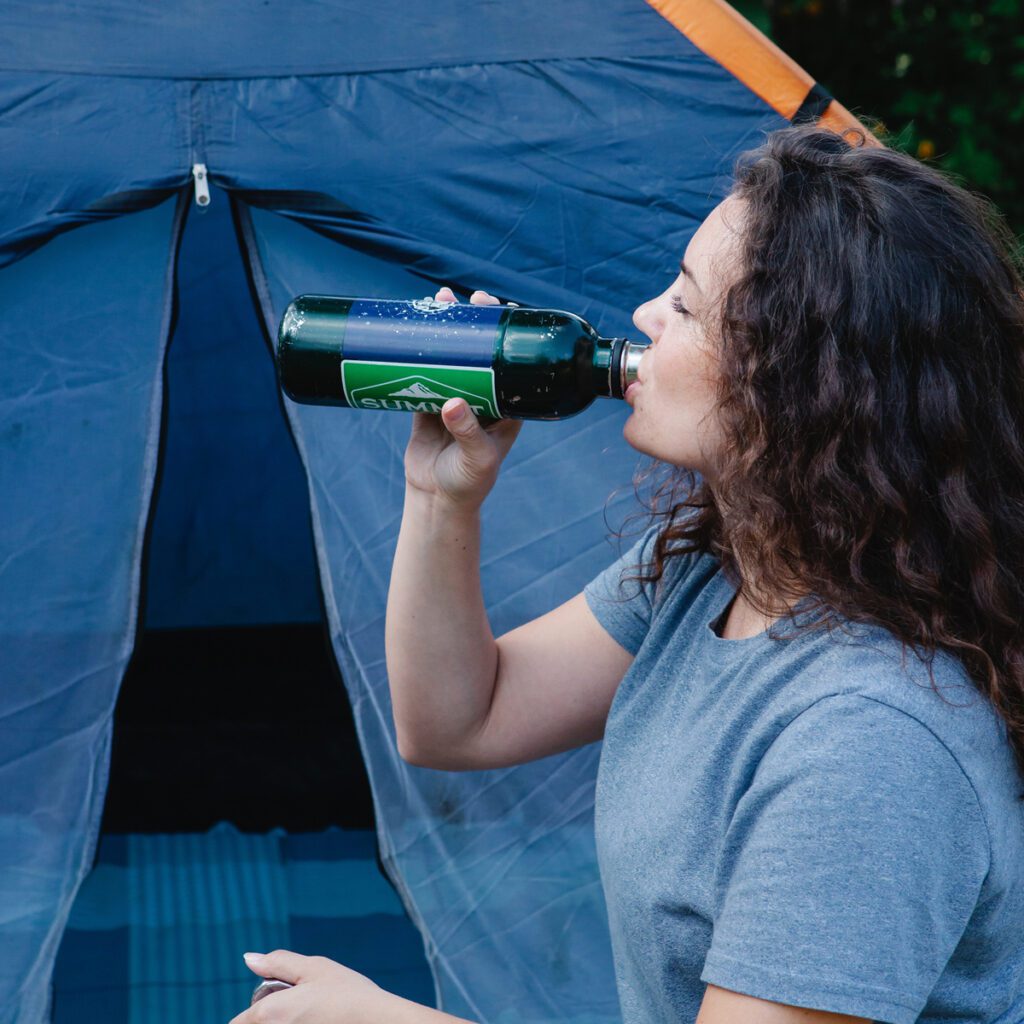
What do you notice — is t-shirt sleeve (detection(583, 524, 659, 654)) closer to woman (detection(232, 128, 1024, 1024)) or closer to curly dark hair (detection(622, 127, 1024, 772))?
woman (detection(232, 128, 1024, 1024))

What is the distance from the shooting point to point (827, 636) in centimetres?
79

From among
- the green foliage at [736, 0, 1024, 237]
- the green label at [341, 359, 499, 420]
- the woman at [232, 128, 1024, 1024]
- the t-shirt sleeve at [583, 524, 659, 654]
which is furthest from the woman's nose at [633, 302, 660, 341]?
the green foliage at [736, 0, 1024, 237]

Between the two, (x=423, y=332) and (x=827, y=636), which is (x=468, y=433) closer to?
(x=423, y=332)

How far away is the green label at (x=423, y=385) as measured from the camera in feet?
3.00

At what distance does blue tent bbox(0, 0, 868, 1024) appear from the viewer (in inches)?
53.4

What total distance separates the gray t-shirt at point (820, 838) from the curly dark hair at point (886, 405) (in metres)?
0.05

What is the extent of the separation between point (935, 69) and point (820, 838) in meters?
2.74

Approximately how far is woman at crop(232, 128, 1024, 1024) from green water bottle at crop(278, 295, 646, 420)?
0.11 feet

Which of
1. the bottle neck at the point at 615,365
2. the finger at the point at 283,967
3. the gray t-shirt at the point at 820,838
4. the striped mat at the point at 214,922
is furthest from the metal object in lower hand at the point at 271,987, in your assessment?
the striped mat at the point at 214,922

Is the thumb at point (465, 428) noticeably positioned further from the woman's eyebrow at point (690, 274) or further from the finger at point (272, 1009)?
the finger at point (272, 1009)

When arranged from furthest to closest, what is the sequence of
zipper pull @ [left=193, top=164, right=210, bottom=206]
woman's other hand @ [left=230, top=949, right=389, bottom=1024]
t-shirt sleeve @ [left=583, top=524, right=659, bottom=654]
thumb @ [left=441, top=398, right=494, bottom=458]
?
zipper pull @ [left=193, top=164, right=210, bottom=206] < t-shirt sleeve @ [left=583, top=524, right=659, bottom=654] < thumb @ [left=441, top=398, right=494, bottom=458] < woman's other hand @ [left=230, top=949, right=389, bottom=1024]

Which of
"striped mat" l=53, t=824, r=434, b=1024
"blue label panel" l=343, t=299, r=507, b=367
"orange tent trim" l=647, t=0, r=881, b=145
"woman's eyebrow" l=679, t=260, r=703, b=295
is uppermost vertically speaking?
"orange tent trim" l=647, t=0, r=881, b=145

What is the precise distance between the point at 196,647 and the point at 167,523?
0.22 m

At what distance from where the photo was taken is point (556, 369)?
3.03ft
